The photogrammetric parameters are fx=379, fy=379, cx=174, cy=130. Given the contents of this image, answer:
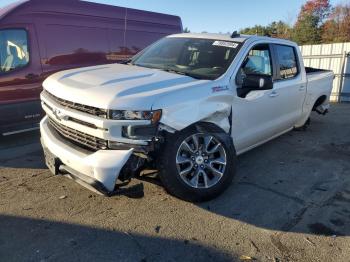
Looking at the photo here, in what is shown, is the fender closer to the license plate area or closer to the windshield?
the windshield

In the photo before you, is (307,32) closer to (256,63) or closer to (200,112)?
(256,63)

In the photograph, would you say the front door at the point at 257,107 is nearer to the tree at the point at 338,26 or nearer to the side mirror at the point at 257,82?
the side mirror at the point at 257,82

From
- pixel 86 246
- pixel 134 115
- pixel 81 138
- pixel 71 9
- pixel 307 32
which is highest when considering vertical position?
pixel 71 9

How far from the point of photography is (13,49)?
6625 mm

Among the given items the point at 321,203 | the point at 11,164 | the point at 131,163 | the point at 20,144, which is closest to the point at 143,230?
the point at 131,163

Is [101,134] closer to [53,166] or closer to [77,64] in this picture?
[53,166]

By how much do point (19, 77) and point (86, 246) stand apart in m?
4.33

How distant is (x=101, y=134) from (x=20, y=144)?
11.5ft

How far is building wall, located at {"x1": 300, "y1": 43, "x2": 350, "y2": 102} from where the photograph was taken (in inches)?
544

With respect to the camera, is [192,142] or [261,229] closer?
[261,229]

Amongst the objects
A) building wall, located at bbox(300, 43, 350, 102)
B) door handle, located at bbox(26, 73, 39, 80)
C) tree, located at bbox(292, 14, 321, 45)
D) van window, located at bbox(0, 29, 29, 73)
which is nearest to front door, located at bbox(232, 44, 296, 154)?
door handle, located at bbox(26, 73, 39, 80)

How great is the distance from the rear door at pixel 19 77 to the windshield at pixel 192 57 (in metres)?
2.34

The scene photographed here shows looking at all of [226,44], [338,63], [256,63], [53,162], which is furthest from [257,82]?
[338,63]

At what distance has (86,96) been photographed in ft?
11.9
